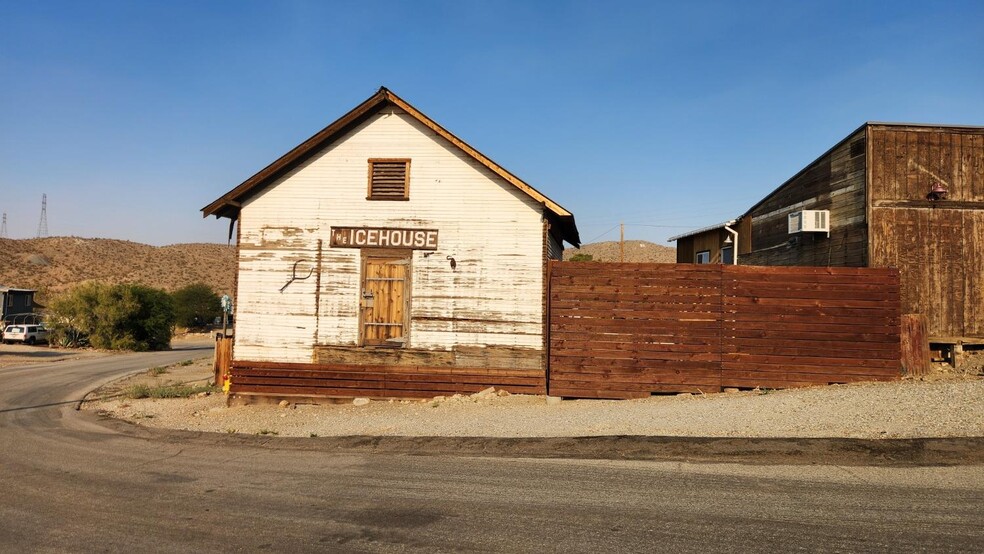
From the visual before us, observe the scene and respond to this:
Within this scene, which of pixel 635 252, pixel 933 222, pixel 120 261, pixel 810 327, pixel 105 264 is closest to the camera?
pixel 810 327

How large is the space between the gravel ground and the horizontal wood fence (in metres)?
0.44

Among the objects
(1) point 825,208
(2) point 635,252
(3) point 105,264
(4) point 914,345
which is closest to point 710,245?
(1) point 825,208

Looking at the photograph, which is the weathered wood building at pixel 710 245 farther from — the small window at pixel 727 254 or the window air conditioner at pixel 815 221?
the window air conditioner at pixel 815 221

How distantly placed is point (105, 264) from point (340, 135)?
251 ft

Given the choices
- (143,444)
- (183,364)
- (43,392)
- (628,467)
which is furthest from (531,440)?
(183,364)

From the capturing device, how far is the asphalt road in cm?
537

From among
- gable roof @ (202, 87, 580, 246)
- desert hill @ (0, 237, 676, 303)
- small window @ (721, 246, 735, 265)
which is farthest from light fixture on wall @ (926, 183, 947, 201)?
desert hill @ (0, 237, 676, 303)

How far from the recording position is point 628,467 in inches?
313

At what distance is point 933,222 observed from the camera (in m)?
14.3

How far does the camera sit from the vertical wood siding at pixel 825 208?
15.1 m

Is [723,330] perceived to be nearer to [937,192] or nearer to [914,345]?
[914,345]

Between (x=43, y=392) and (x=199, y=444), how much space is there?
444 inches

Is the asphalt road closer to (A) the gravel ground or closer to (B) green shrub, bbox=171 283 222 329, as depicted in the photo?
Result: (A) the gravel ground

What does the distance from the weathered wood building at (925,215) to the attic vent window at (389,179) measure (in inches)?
421
